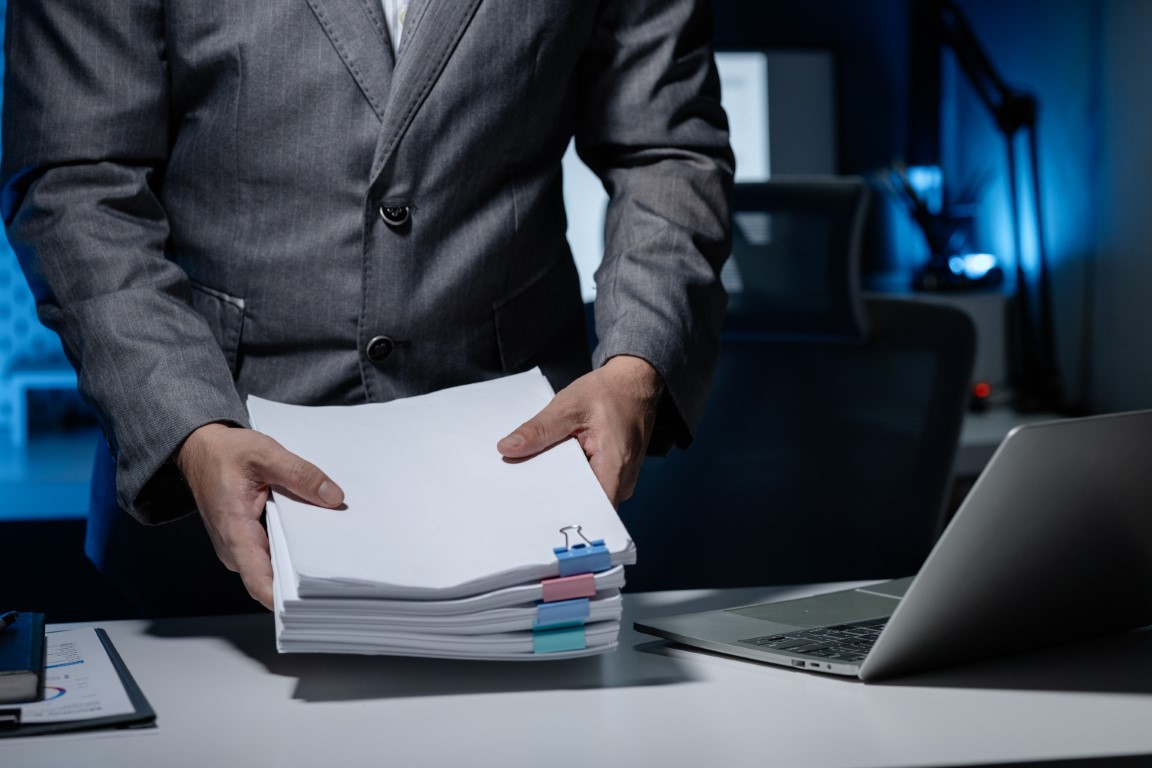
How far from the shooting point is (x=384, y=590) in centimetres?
60

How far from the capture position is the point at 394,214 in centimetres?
92

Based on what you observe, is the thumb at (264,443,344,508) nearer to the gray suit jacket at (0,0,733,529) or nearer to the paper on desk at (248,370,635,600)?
the paper on desk at (248,370,635,600)

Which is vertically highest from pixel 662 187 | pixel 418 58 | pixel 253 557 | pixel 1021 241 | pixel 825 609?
pixel 418 58

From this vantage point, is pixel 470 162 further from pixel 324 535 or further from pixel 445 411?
pixel 324 535

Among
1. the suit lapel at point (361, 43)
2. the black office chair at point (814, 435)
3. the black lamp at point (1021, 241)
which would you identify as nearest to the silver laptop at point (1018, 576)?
the suit lapel at point (361, 43)

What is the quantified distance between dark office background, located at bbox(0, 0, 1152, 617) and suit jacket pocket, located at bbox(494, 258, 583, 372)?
1468 millimetres

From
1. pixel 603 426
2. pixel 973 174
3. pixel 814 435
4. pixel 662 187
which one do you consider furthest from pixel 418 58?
pixel 973 174

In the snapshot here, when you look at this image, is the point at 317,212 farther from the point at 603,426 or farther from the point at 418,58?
the point at 603,426

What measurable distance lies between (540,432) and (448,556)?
0.12 m

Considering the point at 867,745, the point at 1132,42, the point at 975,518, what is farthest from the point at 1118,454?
the point at 1132,42

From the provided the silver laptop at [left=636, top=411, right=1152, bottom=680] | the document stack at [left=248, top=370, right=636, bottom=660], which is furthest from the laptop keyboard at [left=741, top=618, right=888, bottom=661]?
the document stack at [left=248, top=370, right=636, bottom=660]

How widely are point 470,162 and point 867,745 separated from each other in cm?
56

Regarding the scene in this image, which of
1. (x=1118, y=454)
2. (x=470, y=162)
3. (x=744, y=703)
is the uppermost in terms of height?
(x=470, y=162)

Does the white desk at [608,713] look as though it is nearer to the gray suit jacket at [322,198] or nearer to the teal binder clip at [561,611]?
the teal binder clip at [561,611]
